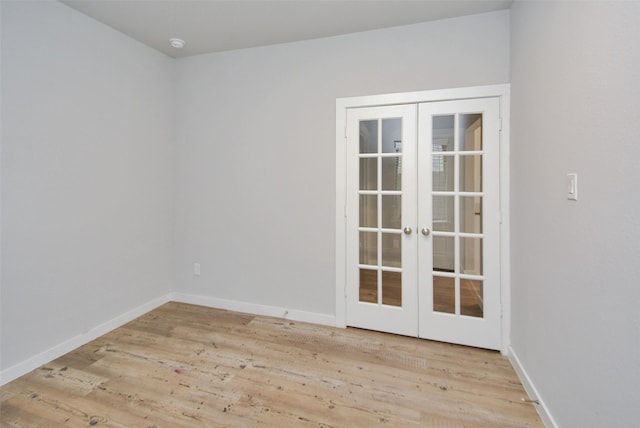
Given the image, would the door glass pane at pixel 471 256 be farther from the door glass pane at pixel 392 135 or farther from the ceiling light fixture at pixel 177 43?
the ceiling light fixture at pixel 177 43

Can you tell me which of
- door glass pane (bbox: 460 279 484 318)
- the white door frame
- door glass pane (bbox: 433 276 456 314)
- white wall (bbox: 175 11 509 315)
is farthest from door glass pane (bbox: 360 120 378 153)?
door glass pane (bbox: 460 279 484 318)

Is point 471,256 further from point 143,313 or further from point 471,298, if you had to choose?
point 143,313

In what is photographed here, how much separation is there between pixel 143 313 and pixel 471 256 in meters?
3.25

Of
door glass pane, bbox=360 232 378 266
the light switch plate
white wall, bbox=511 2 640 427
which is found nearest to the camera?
white wall, bbox=511 2 640 427

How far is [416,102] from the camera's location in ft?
8.55

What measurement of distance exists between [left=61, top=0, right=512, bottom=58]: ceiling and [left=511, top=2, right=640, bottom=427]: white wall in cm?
76

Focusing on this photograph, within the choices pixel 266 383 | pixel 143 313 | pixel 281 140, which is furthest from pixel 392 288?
pixel 143 313

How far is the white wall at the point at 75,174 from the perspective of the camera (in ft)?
6.88

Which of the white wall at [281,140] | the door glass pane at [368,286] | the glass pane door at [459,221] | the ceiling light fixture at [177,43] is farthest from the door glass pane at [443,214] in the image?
the ceiling light fixture at [177,43]

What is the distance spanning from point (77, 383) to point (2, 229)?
1.16 m

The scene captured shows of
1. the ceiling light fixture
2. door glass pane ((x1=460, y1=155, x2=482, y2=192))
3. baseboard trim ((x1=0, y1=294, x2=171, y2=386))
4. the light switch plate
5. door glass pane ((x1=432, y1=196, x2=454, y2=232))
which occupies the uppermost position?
the ceiling light fixture

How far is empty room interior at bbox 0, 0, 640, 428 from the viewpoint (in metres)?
1.44

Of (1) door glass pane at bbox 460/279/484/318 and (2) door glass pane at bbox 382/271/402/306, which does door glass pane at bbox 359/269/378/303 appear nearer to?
(2) door glass pane at bbox 382/271/402/306

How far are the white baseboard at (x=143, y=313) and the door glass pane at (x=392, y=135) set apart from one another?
1.68m
